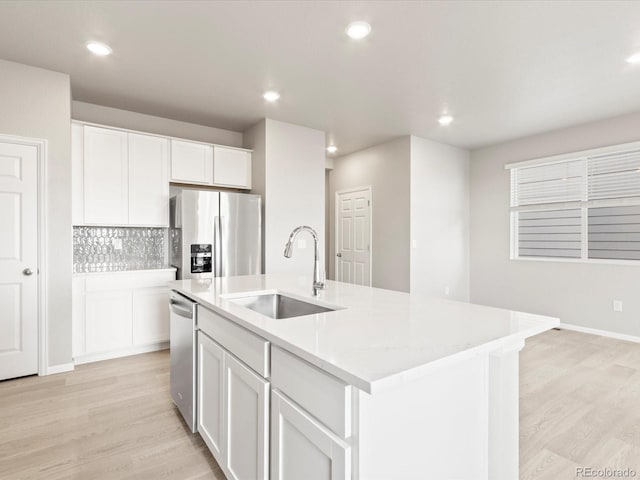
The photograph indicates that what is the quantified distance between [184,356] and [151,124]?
129 inches

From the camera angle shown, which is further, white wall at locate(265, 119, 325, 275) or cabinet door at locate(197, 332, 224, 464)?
white wall at locate(265, 119, 325, 275)

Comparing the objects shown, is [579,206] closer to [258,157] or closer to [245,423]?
[258,157]

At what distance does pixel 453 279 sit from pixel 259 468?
16.3 ft

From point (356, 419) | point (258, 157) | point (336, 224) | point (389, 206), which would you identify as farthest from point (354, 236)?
point (356, 419)

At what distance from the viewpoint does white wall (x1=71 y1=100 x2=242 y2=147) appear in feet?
12.9

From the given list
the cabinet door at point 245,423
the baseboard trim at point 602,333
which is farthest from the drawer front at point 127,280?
the baseboard trim at point 602,333

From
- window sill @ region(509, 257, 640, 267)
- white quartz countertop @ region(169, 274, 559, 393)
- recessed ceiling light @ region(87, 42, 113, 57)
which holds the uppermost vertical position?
recessed ceiling light @ region(87, 42, 113, 57)

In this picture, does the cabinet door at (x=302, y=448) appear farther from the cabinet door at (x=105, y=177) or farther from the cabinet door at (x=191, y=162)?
the cabinet door at (x=191, y=162)

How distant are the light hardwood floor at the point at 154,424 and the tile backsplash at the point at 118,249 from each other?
1118 millimetres

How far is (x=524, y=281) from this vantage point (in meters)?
5.21

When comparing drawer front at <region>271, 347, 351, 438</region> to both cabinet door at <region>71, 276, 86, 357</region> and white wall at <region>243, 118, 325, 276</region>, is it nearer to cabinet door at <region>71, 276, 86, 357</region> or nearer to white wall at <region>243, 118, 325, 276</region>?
cabinet door at <region>71, 276, 86, 357</region>

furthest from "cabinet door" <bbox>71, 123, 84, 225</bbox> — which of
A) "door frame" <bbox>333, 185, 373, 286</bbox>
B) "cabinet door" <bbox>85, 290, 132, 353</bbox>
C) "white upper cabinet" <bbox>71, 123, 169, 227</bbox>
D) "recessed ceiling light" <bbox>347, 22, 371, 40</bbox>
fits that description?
"door frame" <bbox>333, 185, 373, 286</bbox>

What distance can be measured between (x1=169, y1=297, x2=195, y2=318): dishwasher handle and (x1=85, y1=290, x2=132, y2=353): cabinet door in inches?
61.6

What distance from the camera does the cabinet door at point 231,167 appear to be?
4355 millimetres
